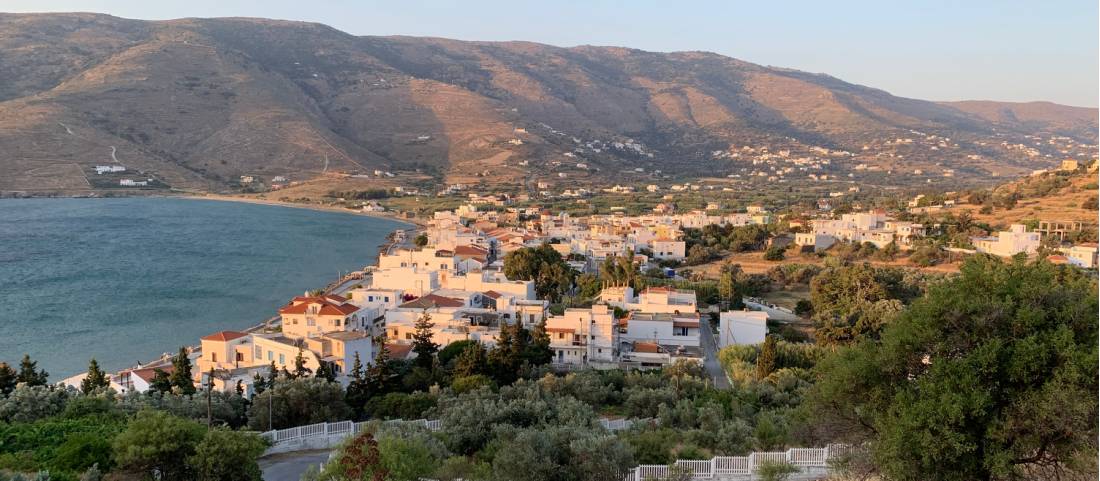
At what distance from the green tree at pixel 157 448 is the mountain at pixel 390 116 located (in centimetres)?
5125

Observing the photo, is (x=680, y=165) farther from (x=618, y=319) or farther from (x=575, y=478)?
(x=575, y=478)

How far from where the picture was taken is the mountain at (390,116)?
78812 millimetres

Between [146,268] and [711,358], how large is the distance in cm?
2982

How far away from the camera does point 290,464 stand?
1027 cm

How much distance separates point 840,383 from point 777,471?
58.7 inches

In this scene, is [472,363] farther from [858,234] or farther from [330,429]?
[858,234]

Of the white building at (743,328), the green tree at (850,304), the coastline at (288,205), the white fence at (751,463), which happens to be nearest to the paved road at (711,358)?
the white building at (743,328)

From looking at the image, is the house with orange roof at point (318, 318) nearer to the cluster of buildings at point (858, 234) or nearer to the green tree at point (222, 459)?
the green tree at point (222, 459)

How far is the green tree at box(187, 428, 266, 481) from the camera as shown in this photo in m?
7.99

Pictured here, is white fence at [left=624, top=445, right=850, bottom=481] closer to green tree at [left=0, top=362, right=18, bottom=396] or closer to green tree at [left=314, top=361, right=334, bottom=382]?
green tree at [left=314, top=361, right=334, bottom=382]

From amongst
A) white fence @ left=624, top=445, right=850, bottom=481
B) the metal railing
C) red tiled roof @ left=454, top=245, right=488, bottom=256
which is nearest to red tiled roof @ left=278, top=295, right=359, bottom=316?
the metal railing

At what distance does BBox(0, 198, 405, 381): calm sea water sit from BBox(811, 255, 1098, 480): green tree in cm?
2085

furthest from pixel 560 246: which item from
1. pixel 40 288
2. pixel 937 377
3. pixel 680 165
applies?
Result: pixel 680 165

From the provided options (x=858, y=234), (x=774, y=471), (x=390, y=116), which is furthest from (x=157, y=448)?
(x=390, y=116)
